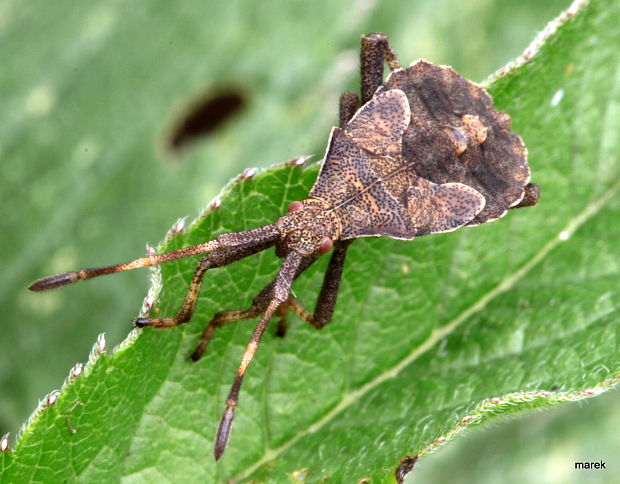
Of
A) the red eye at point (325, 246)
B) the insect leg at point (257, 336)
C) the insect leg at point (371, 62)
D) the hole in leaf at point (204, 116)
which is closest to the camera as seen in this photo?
the insect leg at point (257, 336)

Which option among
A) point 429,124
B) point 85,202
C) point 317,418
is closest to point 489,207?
point 429,124

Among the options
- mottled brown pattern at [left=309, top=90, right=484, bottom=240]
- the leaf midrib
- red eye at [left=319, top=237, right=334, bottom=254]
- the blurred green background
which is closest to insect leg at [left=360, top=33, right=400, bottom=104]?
the blurred green background

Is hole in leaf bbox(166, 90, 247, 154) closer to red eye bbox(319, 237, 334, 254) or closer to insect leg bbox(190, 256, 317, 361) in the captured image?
red eye bbox(319, 237, 334, 254)

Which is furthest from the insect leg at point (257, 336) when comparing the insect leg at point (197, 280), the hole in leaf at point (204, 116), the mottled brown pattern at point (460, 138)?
the hole in leaf at point (204, 116)

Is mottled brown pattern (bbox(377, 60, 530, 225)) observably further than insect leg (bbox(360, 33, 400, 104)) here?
No

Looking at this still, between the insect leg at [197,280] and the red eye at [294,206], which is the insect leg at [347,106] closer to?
the red eye at [294,206]

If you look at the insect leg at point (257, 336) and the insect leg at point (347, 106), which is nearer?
the insect leg at point (257, 336)
